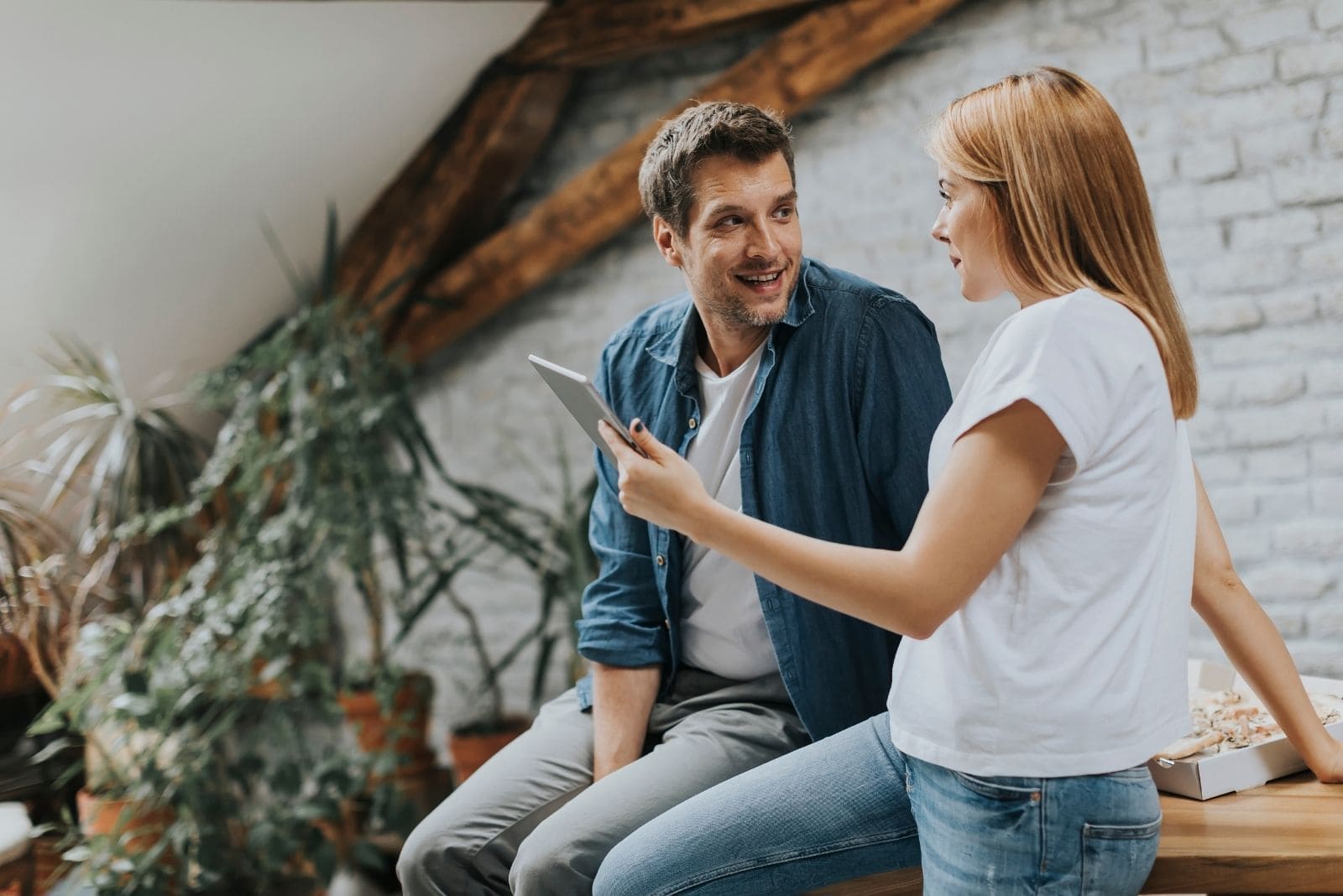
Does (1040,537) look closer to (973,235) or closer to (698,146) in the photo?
(973,235)

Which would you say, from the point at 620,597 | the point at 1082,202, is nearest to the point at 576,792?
the point at 620,597

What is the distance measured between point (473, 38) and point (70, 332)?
1.40 m

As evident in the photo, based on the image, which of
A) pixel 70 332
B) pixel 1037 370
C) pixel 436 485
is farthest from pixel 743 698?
pixel 436 485

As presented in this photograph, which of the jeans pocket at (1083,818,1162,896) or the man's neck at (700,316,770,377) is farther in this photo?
the man's neck at (700,316,770,377)

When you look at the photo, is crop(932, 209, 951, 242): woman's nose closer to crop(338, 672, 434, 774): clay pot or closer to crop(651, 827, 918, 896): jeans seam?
crop(651, 827, 918, 896): jeans seam

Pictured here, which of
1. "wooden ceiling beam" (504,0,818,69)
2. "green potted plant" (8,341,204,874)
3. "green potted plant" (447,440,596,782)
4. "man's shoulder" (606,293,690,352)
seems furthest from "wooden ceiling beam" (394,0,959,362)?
"man's shoulder" (606,293,690,352)

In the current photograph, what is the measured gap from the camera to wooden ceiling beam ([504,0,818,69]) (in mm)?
3375

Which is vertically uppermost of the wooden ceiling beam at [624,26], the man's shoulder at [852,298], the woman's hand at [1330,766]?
the wooden ceiling beam at [624,26]

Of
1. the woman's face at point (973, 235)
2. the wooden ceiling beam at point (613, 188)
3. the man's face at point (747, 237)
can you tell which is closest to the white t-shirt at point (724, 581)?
the man's face at point (747, 237)

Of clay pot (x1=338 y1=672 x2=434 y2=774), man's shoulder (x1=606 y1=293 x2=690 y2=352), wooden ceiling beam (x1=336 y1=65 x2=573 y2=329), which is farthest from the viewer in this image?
wooden ceiling beam (x1=336 y1=65 x2=573 y2=329)

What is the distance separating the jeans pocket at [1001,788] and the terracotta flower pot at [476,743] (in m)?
2.35

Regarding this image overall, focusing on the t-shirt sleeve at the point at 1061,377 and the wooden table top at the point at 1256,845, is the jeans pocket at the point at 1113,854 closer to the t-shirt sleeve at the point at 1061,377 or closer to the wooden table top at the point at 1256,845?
the wooden table top at the point at 1256,845

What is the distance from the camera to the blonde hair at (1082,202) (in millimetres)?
1311

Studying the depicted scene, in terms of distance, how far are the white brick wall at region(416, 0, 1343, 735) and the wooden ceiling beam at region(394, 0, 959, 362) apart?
15 centimetres
